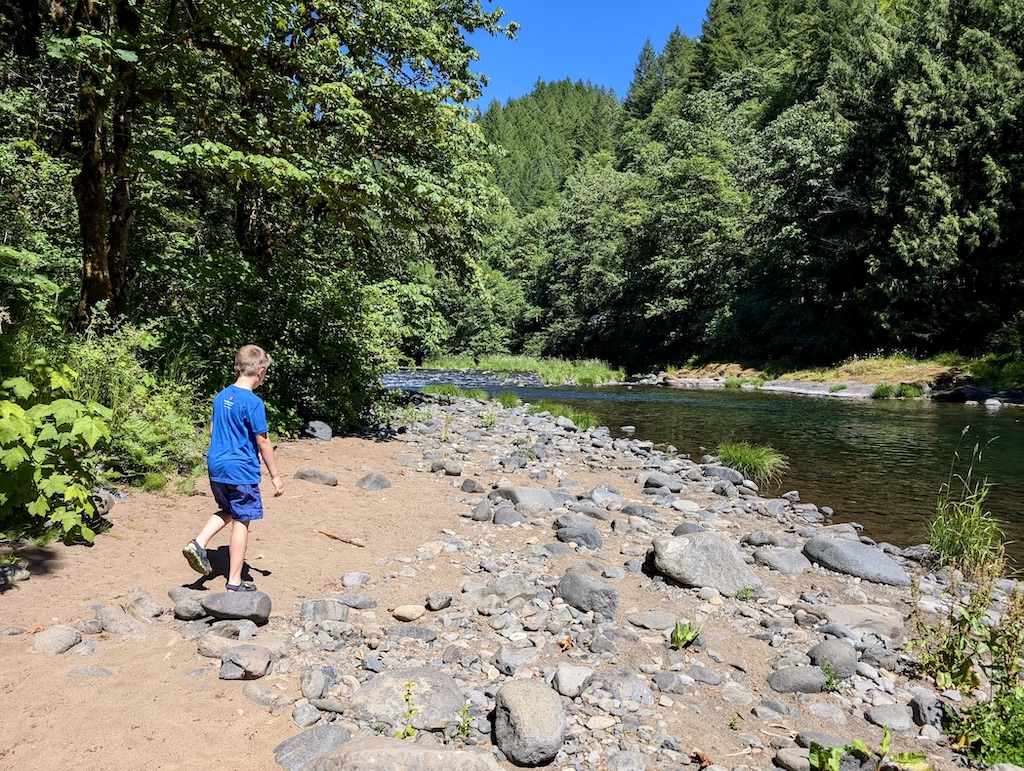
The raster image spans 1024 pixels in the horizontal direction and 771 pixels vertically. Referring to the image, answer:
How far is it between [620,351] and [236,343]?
1658 inches

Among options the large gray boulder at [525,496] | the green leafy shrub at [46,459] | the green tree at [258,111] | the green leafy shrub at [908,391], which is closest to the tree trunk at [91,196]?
the green tree at [258,111]

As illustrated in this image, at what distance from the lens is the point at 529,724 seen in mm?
3143

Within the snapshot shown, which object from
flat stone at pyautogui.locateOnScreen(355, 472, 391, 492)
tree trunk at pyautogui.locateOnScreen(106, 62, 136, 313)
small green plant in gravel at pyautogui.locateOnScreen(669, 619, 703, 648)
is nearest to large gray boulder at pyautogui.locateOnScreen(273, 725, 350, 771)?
small green plant in gravel at pyautogui.locateOnScreen(669, 619, 703, 648)

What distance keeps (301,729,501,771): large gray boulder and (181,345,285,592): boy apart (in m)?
1.95

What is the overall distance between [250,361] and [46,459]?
1598 millimetres

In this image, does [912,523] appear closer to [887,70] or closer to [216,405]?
[216,405]

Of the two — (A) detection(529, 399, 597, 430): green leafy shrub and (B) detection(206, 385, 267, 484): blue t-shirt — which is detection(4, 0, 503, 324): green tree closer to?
(B) detection(206, 385, 267, 484): blue t-shirt

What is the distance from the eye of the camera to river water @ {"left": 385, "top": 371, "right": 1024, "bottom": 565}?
9090 mm

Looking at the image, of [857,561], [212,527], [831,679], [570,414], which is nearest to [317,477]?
[212,527]

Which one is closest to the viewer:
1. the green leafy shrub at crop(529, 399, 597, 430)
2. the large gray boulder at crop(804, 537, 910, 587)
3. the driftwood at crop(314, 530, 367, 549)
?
the driftwood at crop(314, 530, 367, 549)

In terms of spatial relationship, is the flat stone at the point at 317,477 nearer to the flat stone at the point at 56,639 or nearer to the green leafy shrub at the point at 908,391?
the flat stone at the point at 56,639

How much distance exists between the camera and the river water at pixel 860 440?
358 inches

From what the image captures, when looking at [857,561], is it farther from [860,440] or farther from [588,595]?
[860,440]

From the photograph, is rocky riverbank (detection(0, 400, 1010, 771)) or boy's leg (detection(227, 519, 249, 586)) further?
boy's leg (detection(227, 519, 249, 586))
